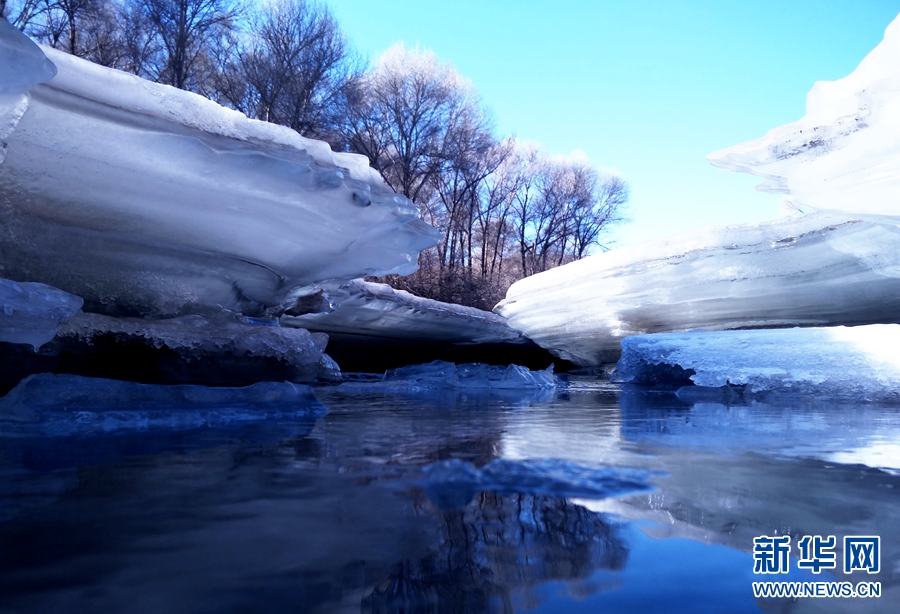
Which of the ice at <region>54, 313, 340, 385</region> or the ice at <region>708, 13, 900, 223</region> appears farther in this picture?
the ice at <region>708, 13, 900, 223</region>

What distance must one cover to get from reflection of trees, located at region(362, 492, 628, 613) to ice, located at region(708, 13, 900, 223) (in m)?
2.70

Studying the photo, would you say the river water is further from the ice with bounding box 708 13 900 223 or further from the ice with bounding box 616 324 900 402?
the ice with bounding box 616 324 900 402

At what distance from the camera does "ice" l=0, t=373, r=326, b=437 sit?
1450 mm

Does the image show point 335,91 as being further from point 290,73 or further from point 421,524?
point 421,524

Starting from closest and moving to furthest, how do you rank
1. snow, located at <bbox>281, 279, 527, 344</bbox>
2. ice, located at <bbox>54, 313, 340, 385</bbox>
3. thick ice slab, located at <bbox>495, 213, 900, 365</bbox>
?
1. ice, located at <bbox>54, 313, 340, 385</bbox>
2. thick ice slab, located at <bbox>495, 213, 900, 365</bbox>
3. snow, located at <bbox>281, 279, 527, 344</bbox>

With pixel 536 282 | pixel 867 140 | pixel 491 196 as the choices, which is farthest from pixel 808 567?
pixel 491 196

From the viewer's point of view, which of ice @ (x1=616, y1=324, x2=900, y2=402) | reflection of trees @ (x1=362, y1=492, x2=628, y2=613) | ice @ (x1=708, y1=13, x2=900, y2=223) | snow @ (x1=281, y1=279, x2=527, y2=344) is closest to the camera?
reflection of trees @ (x1=362, y1=492, x2=628, y2=613)

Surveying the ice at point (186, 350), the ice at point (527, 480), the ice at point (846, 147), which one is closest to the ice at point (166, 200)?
the ice at point (186, 350)

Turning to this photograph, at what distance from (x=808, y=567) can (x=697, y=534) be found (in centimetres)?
10

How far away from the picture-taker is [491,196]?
2077cm

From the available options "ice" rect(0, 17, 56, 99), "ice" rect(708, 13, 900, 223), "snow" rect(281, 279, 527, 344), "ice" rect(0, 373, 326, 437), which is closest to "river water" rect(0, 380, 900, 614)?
"ice" rect(0, 373, 326, 437)

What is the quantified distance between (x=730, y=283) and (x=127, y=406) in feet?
13.6

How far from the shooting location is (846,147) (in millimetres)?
2785

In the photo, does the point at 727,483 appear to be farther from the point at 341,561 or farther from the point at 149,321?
the point at 149,321
